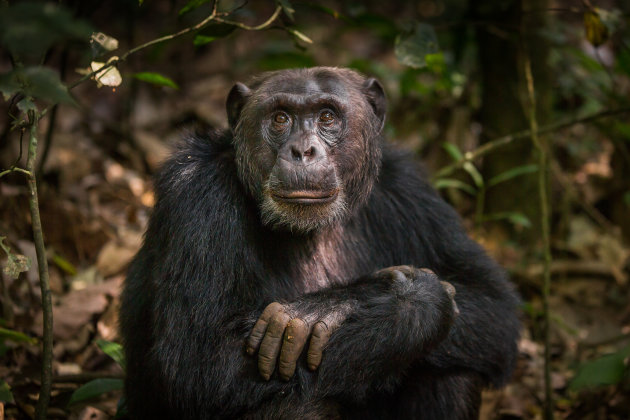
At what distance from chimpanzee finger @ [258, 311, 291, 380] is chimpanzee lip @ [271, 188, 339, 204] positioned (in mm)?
766

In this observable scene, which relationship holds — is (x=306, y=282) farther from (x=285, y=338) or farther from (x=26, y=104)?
(x=26, y=104)

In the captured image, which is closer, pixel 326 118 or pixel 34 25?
pixel 34 25

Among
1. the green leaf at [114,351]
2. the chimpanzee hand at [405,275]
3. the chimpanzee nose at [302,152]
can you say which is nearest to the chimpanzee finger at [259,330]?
the chimpanzee hand at [405,275]

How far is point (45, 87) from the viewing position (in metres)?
2.08

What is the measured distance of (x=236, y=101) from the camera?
482 centimetres

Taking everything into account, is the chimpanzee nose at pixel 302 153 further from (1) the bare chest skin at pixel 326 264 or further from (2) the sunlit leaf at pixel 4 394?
(2) the sunlit leaf at pixel 4 394

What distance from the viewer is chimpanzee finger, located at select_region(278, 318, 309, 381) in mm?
3805

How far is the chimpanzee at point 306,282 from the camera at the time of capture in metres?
3.93

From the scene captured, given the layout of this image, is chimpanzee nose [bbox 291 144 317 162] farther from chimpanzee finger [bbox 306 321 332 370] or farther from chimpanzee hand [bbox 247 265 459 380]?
chimpanzee finger [bbox 306 321 332 370]

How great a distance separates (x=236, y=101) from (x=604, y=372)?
3187 millimetres

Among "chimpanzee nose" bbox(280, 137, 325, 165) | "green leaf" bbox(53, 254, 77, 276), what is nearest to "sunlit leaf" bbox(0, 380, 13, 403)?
"chimpanzee nose" bbox(280, 137, 325, 165)

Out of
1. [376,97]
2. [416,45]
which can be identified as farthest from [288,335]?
[416,45]

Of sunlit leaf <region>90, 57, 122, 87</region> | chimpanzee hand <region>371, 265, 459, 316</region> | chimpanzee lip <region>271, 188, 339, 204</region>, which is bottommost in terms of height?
chimpanzee hand <region>371, 265, 459, 316</region>

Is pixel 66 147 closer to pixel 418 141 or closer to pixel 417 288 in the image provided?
pixel 418 141
